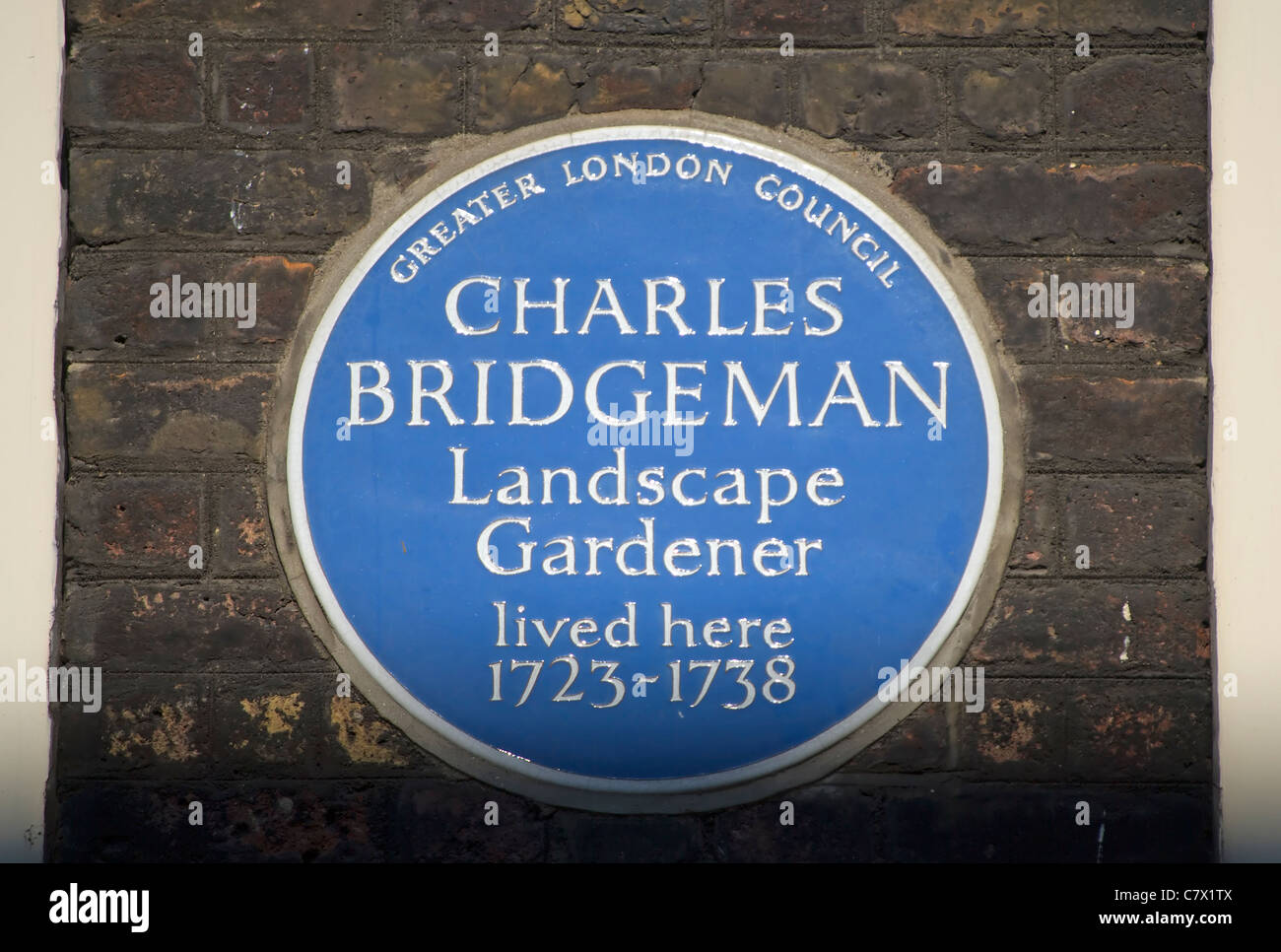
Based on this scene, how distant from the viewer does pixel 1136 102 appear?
214cm

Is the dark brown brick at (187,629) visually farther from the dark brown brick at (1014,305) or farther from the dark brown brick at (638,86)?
the dark brown brick at (1014,305)

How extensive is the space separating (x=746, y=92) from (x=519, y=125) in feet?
1.13

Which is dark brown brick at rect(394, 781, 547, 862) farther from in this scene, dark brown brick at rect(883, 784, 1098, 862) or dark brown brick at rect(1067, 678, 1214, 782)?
dark brown brick at rect(1067, 678, 1214, 782)

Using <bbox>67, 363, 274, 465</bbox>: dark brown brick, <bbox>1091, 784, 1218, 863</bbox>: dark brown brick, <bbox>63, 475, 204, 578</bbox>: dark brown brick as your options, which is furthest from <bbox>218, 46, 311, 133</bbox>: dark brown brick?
<bbox>1091, 784, 1218, 863</bbox>: dark brown brick

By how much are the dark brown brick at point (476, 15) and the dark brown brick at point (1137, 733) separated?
4.24 ft

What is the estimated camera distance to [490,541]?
2078 millimetres

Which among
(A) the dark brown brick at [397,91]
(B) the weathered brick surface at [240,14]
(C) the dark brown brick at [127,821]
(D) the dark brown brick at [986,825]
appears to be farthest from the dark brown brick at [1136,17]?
(C) the dark brown brick at [127,821]

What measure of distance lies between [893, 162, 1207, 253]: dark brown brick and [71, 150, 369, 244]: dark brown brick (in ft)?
2.77

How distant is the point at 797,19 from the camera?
7.07 ft

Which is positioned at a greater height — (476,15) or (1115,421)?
(476,15)

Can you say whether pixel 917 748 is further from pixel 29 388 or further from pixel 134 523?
pixel 29 388

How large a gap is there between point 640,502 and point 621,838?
488 mm

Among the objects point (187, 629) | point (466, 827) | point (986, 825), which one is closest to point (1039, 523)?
point (986, 825)

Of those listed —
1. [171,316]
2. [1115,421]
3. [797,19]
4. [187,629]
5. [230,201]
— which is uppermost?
[797,19]
